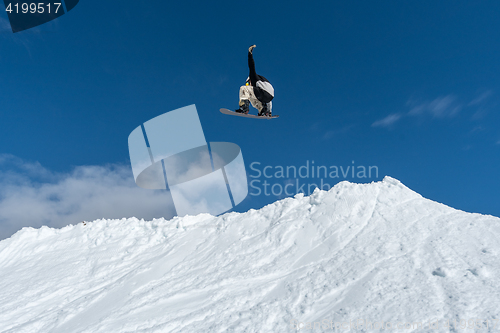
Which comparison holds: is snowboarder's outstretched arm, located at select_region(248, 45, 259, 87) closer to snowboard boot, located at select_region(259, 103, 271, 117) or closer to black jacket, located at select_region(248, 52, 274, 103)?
black jacket, located at select_region(248, 52, 274, 103)

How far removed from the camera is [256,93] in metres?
8.37

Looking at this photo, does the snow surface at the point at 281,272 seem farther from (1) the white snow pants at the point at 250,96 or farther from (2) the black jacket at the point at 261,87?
(2) the black jacket at the point at 261,87

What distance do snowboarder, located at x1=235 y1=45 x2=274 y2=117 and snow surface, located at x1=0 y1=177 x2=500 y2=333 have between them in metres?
6.23

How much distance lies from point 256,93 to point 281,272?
6808 mm

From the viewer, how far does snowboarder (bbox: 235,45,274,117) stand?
7868 millimetres

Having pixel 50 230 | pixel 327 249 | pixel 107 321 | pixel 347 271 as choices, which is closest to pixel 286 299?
pixel 347 271

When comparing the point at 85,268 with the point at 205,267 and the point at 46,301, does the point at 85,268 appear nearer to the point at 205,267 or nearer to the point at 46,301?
the point at 46,301

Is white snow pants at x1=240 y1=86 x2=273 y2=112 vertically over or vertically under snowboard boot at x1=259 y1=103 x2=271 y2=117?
over

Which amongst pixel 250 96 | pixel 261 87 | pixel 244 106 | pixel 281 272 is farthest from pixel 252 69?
pixel 281 272

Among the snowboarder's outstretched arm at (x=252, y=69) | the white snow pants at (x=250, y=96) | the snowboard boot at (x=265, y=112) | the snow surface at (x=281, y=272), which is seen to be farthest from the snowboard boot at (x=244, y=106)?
the snow surface at (x=281, y=272)

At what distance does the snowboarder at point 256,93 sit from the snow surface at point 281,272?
6235 mm

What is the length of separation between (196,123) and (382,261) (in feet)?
35.9

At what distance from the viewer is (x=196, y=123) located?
14.0 meters

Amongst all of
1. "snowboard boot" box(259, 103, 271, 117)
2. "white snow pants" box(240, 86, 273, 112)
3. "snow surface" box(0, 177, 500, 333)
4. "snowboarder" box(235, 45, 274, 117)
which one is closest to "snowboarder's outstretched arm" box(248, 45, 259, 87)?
"snowboarder" box(235, 45, 274, 117)
